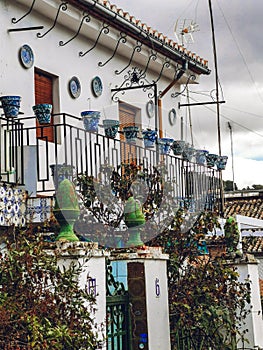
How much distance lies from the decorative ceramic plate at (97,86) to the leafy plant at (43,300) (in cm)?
630

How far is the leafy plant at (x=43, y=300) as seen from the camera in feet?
19.1

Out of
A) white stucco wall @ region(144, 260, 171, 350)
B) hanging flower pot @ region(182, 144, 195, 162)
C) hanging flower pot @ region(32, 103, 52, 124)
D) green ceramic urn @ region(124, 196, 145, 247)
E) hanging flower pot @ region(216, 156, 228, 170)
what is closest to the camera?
white stucco wall @ region(144, 260, 171, 350)

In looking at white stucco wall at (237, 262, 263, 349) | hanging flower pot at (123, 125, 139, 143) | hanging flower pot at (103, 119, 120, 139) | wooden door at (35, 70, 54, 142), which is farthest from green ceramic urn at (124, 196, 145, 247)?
wooden door at (35, 70, 54, 142)

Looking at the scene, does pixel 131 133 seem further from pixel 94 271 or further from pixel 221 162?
pixel 94 271

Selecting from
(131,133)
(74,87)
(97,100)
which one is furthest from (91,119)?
(97,100)

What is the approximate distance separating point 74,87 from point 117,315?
508 centimetres

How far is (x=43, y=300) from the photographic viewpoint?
20.1ft

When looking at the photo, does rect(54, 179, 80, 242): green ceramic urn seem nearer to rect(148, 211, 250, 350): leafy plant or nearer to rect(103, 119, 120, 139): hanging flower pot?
rect(148, 211, 250, 350): leafy plant

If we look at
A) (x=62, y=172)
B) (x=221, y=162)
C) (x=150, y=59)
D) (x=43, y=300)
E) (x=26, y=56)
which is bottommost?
(x=43, y=300)

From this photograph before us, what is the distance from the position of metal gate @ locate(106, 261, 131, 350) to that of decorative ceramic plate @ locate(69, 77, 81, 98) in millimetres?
4649

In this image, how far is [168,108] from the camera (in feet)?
50.7

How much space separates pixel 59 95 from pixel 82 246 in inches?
210

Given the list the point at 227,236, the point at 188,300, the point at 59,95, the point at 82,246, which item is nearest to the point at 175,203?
the point at 227,236

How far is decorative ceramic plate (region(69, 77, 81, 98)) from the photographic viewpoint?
11859 millimetres
